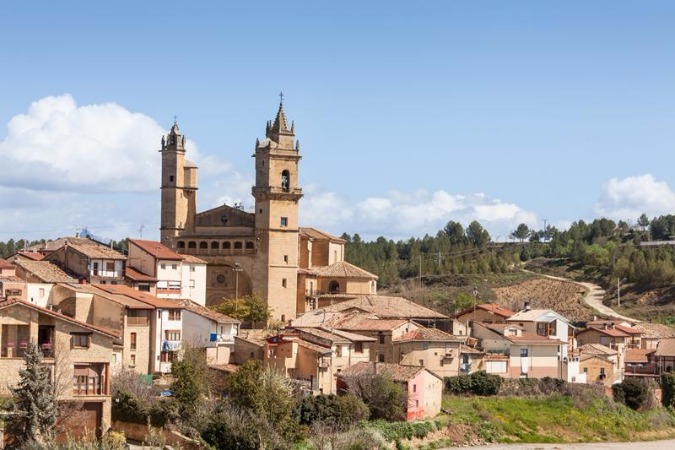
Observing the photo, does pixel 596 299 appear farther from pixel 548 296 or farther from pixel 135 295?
pixel 135 295

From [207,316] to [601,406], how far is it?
25.1 m

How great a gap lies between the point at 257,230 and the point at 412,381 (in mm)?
26703

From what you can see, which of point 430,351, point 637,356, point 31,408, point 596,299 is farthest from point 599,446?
point 596,299

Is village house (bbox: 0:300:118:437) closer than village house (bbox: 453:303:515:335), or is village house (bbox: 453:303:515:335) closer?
village house (bbox: 0:300:118:437)

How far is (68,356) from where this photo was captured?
5488cm

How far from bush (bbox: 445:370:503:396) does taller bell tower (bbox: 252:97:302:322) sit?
59.2 feet

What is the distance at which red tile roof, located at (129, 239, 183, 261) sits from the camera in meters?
81.7

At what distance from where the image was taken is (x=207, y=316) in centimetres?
6956

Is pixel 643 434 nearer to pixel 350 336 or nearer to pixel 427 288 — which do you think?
pixel 350 336

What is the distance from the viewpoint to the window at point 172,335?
67.4m

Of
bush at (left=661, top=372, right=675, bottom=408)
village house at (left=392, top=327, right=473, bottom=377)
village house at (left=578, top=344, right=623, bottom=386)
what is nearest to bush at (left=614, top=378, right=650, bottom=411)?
bush at (left=661, top=372, right=675, bottom=408)

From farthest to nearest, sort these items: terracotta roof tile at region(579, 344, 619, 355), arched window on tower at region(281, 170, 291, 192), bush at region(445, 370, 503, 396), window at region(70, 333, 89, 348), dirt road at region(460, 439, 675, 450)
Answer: arched window on tower at region(281, 170, 291, 192) < terracotta roof tile at region(579, 344, 619, 355) < bush at region(445, 370, 503, 396) < dirt road at region(460, 439, 675, 450) < window at region(70, 333, 89, 348)

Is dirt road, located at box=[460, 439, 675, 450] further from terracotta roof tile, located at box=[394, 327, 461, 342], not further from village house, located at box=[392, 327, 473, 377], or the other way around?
terracotta roof tile, located at box=[394, 327, 461, 342]

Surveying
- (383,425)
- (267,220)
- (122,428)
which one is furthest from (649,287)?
(122,428)
